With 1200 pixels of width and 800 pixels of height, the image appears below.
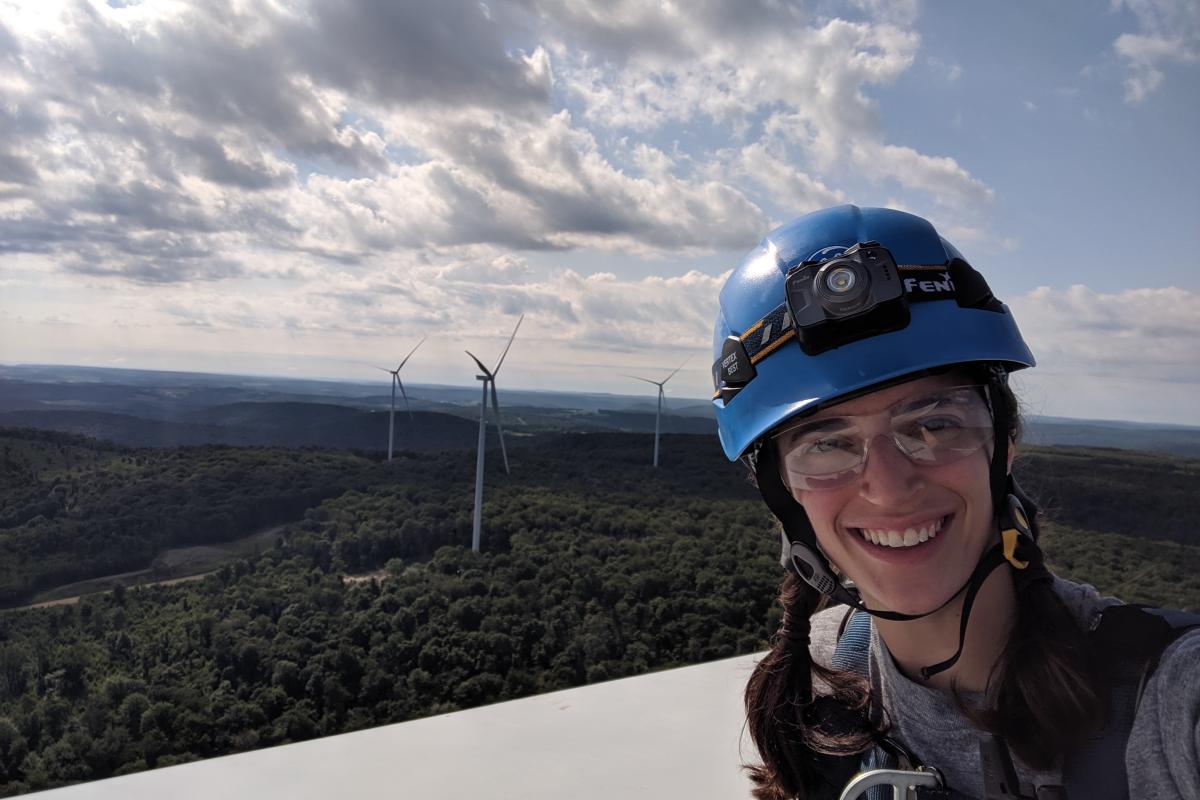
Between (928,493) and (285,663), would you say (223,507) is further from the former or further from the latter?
(928,493)

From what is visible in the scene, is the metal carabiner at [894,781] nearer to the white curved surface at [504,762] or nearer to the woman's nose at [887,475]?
the woman's nose at [887,475]

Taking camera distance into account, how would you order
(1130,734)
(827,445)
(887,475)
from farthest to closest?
(827,445) < (887,475) < (1130,734)

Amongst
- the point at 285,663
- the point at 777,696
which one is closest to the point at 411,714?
the point at 285,663

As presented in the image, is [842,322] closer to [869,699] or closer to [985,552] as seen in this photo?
[985,552]

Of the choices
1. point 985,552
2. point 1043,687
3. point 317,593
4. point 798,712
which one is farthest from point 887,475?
point 317,593

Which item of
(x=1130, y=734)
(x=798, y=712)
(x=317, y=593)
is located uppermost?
(x=1130, y=734)

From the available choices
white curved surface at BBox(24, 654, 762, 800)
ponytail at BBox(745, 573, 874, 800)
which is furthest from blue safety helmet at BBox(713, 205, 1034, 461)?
white curved surface at BBox(24, 654, 762, 800)

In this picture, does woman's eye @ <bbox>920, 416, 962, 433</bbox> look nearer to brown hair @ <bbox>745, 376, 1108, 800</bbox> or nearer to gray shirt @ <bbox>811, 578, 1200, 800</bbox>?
brown hair @ <bbox>745, 376, 1108, 800</bbox>

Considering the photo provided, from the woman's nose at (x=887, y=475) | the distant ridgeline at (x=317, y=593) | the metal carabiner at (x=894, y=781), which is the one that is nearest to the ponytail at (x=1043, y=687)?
the metal carabiner at (x=894, y=781)
